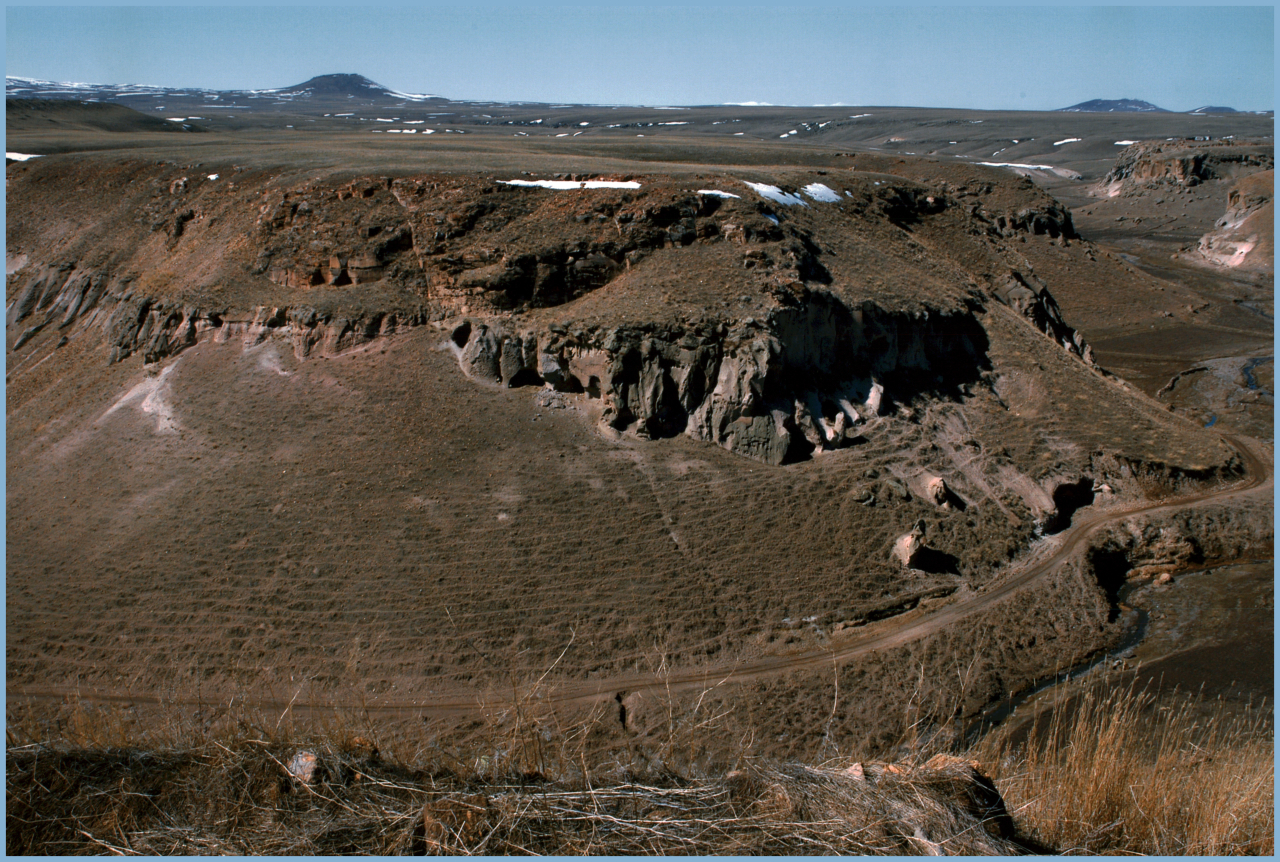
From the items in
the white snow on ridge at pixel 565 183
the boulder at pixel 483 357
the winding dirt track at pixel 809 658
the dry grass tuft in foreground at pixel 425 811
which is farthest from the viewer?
the white snow on ridge at pixel 565 183

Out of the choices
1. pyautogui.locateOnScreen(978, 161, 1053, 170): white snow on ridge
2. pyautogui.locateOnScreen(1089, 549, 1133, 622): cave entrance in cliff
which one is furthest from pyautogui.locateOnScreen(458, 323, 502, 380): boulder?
pyautogui.locateOnScreen(978, 161, 1053, 170): white snow on ridge

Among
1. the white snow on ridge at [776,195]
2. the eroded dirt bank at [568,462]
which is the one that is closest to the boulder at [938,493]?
the eroded dirt bank at [568,462]

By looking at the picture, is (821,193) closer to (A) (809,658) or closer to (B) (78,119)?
(A) (809,658)

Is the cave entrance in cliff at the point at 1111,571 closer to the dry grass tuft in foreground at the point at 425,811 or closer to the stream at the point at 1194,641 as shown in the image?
the stream at the point at 1194,641

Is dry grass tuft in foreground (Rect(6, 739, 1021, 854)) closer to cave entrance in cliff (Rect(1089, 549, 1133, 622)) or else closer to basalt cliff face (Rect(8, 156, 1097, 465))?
basalt cliff face (Rect(8, 156, 1097, 465))

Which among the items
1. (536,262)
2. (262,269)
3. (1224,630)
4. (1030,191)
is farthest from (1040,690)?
(1030,191)

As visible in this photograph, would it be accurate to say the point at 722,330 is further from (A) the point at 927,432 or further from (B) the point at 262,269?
(B) the point at 262,269
